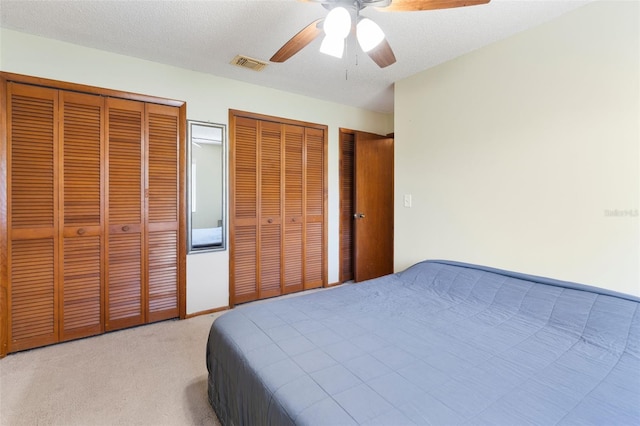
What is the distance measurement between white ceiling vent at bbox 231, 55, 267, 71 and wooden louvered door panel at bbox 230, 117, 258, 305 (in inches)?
22.7

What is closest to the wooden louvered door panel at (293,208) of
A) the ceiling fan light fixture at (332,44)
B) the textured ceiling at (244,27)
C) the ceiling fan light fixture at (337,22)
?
the textured ceiling at (244,27)

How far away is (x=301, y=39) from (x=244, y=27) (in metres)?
0.66

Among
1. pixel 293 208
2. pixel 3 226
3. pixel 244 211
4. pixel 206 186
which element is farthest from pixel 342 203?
pixel 3 226

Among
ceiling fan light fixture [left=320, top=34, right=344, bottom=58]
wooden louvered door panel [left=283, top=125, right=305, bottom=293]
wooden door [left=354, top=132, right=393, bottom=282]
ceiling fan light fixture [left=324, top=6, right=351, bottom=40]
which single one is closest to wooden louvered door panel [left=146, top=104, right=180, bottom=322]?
wooden louvered door panel [left=283, top=125, right=305, bottom=293]

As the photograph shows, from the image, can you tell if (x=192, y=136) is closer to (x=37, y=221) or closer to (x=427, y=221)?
(x=37, y=221)

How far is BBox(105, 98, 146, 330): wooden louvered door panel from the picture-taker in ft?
8.22

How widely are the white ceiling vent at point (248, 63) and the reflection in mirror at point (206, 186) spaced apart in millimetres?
640

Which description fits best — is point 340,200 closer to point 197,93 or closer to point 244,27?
point 197,93

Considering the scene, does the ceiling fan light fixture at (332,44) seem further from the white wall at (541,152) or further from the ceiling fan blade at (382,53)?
the white wall at (541,152)

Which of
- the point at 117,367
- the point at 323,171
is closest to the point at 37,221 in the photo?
the point at 117,367

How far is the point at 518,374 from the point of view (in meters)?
1.11

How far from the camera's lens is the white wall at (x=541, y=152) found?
1.68 meters

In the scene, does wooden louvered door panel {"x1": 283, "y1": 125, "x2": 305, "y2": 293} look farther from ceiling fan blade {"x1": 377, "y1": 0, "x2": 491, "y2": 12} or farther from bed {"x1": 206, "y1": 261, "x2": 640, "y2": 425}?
ceiling fan blade {"x1": 377, "y1": 0, "x2": 491, "y2": 12}

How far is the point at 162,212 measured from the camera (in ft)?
8.93
